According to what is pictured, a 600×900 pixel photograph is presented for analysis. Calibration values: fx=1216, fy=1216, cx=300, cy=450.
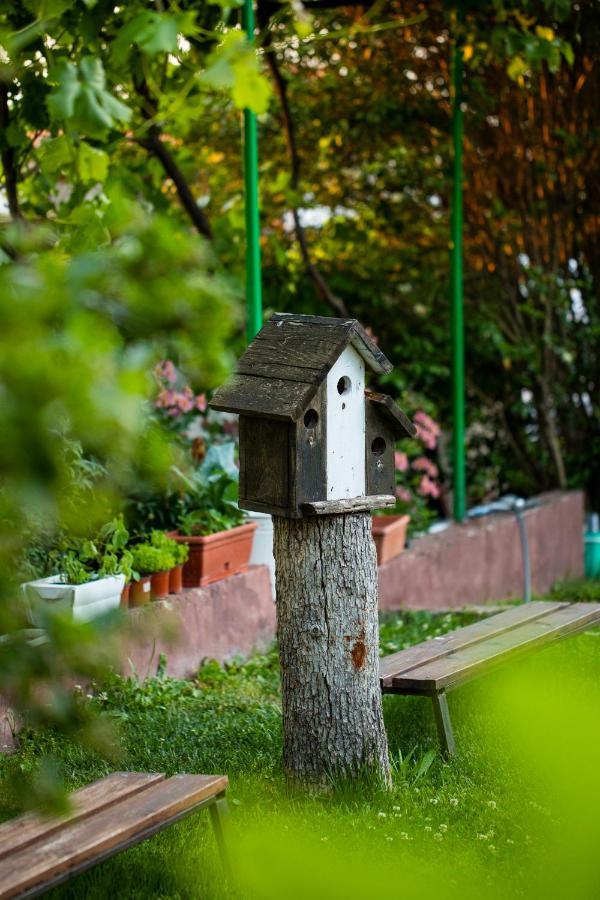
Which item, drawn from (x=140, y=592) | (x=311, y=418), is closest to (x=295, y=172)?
(x=140, y=592)

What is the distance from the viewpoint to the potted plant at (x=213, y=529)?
5555mm

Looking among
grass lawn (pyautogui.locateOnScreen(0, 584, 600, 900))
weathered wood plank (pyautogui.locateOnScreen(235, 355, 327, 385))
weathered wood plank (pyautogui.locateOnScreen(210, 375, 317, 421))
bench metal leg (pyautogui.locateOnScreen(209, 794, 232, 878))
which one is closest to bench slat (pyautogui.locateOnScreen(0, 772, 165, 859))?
bench metal leg (pyautogui.locateOnScreen(209, 794, 232, 878))

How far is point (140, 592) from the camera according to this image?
512 cm

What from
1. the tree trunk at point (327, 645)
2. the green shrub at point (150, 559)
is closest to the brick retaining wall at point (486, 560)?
the green shrub at point (150, 559)

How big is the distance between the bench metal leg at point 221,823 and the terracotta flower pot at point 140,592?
211 cm

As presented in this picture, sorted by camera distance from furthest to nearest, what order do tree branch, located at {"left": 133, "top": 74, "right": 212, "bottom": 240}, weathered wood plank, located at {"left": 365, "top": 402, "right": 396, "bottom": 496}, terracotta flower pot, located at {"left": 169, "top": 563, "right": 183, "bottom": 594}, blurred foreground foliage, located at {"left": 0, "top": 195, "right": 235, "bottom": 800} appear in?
tree branch, located at {"left": 133, "top": 74, "right": 212, "bottom": 240}, terracotta flower pot, located at {"left": 169, "top": 563, "right": 183, "bottom": 594}, weathered wood plank, located at {"left": 365, "top": 402, "right": 396, "bottom": 496}, blurred foreground foliage, located at {"left": 0, "top": 195, "right": 235, "bottom": 800}

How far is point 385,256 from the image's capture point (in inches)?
371

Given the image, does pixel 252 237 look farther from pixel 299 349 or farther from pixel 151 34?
pixel 151 34

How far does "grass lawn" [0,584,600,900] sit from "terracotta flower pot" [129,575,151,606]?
37 cm

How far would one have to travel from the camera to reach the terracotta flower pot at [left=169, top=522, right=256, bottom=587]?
5.54 meters

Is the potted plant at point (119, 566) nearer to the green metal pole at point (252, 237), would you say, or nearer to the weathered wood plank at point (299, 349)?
the weathered wood plank at point (299, 349)

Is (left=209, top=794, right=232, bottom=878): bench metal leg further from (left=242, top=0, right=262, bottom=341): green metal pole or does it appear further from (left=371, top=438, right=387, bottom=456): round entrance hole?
(left=242, top=0, right=262, bottom=341): green metal pole

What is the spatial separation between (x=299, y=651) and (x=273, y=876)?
2.40 feet

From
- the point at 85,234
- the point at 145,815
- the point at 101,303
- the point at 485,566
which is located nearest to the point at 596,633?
the point at 485,566
